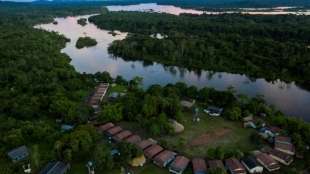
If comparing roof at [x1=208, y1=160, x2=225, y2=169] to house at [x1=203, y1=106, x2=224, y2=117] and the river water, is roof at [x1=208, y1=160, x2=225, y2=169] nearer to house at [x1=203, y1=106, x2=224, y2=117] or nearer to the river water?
house at [x1=203, y1=106, x2=224, y2=117]

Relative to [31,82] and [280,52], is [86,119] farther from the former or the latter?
[280,52]

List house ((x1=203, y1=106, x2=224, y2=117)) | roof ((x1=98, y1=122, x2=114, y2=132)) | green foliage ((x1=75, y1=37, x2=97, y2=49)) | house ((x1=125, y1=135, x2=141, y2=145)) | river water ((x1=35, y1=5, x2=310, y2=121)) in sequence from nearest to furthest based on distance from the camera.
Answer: house ((x1=125, y1=135, x2=141, y2=145)) < roof ((x1=98, y1=122, x2=114, y2=132)) < house ((x1=203, y1=106, x2=224, y2=117)) < river water ((x1=35, y1=5, x2=310, y2=121)) < green foliage ((x1=75, y1=37, x2=97, y2=49))

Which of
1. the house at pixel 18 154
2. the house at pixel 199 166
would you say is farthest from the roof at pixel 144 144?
the house at pixel 18 154

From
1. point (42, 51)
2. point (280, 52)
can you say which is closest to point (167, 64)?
point (280, 52)

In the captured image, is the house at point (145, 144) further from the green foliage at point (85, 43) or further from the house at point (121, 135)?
the green foliage at point (85, 43)

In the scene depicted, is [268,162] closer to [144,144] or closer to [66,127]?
[144,144]

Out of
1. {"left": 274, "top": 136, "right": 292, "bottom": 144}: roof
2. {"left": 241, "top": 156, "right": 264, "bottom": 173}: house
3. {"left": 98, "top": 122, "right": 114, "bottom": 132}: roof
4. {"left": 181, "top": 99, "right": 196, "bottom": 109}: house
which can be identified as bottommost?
{"left": 241, "top": 156, "right": 264, "bottom": 173}: house

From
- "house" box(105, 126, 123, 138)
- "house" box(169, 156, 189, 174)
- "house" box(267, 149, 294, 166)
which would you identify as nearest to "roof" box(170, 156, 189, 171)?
"house" box(169, 156, 189, 174)
